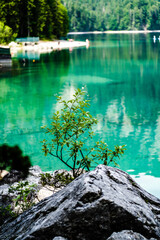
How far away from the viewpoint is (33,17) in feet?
295

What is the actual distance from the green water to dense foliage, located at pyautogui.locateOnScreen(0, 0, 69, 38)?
149 feet

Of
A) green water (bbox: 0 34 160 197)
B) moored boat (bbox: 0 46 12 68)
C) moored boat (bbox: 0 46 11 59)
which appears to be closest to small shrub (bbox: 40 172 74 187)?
green water (bbox: 0 34 160 197)

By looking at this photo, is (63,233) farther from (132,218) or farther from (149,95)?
(149,95)

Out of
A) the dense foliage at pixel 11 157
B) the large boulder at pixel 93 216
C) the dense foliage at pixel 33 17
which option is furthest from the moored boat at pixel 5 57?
the large boulder at pixel 93 216

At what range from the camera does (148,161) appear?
12336 mm

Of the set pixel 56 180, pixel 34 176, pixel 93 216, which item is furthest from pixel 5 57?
pixel 93 216

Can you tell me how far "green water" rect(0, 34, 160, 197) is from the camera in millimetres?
12609

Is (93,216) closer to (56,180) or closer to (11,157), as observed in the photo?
(11,157)

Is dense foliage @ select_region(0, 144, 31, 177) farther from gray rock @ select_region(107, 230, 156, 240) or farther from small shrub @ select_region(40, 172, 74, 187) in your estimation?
gray rock @ select_region(107, 230, 156, 240)

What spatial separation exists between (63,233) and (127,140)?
11420mm

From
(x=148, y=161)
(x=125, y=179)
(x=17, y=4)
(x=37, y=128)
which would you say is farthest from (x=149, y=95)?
(x=17, y=4)

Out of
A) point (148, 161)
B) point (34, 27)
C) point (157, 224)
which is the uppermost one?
point (34, 27)

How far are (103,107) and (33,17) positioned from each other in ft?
246

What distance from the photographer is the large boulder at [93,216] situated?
10.2 feet
